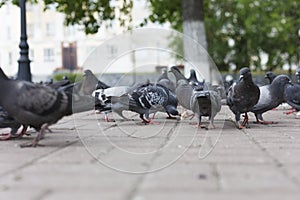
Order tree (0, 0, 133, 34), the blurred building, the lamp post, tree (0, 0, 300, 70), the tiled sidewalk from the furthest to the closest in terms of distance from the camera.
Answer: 1. the blurred building
2. tree (0, 0, 300, 70)
3. tree (0, 0, 133, 34)
4. the lamp post
5. the tiled sidewalk

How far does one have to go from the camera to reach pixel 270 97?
663cm

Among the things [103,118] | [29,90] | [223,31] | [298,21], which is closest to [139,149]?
[29,90]

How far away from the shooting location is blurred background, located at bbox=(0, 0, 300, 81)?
13.3m

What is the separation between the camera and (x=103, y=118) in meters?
7.48

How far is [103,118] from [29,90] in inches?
116

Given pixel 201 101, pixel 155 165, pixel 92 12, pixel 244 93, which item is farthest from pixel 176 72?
pixel 92 12

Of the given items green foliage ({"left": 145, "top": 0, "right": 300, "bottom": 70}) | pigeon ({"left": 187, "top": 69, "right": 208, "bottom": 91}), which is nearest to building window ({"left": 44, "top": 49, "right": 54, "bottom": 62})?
green foliage ({"left": 145, "top": 0, "right": 300, "bottom": 70})

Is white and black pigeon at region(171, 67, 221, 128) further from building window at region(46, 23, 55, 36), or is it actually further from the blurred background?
building window at region(46, 23, 55, 36)

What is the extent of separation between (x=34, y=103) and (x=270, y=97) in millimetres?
3468

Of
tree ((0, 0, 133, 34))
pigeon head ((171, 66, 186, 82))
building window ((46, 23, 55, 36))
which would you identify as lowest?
pigeon head ((171, 66, 186, 82))

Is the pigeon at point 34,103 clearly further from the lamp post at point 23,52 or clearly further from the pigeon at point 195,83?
the lamp post at point 23,52

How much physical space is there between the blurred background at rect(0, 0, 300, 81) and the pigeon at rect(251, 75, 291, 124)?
1.40 m

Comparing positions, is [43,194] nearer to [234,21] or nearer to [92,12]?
[92,12]

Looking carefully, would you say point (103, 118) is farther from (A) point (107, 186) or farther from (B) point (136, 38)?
(A) point (107, 186)
